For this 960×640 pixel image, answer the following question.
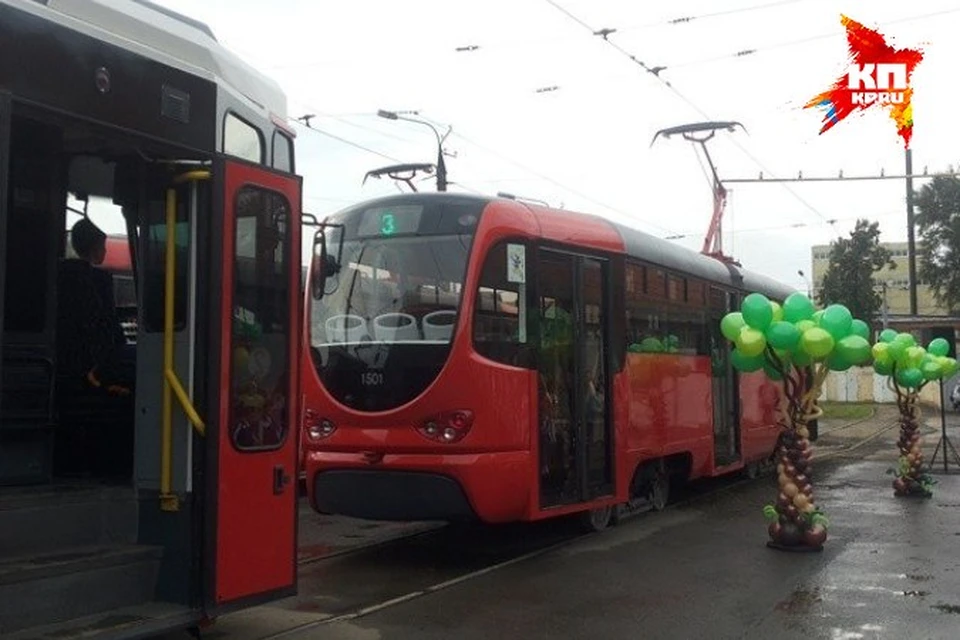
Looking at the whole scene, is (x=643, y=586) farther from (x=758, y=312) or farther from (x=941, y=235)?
(x=941, y=235)

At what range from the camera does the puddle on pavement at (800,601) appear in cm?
716

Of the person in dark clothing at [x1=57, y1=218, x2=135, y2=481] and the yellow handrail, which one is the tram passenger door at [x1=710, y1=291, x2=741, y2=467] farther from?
the yellow handrail

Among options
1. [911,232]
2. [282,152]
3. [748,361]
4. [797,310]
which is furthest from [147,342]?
[911,232]

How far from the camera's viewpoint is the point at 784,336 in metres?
9.45

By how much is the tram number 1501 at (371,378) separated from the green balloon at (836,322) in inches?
175

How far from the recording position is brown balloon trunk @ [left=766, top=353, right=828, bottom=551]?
938cm

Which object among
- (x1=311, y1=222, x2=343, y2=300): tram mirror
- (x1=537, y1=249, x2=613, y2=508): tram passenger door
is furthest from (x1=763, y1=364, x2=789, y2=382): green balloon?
(x1=311, y1=222, x2=343, y2=300): tram mirror

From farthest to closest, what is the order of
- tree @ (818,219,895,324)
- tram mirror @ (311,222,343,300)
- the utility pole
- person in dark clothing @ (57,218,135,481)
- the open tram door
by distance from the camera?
1. tree @ (818,219,895,324)
2. the utility pole
3. tram mirror @ (311,222,343,300)
4. person in dark clothing @ (57,218,135,481)
5. the open tram door

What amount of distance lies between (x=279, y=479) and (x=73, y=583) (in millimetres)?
1218

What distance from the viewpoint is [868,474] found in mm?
16641

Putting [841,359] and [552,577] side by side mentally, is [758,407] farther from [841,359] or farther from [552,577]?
[552,577]

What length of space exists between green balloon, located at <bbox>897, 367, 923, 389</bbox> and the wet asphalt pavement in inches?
84.8

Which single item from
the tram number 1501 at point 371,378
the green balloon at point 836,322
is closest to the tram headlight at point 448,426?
the tram number 1501 at point 371,378

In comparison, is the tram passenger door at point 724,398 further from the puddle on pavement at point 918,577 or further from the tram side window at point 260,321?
the tram side window at point 260,321
